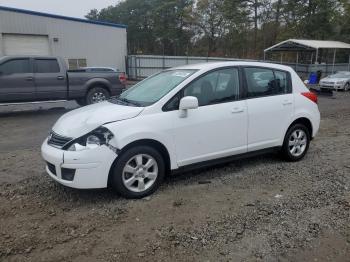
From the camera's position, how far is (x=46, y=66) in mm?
11336

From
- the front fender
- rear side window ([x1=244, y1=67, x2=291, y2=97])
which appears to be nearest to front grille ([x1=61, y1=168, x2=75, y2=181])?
the front fender

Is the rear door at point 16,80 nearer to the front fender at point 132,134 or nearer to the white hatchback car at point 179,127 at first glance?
the white hatchback car at point 179,127

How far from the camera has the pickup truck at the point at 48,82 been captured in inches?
420

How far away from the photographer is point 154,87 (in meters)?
5.10

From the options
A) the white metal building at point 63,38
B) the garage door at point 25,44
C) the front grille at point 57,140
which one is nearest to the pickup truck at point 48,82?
the front grille at point 57,140

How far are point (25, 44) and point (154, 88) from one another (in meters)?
20.3

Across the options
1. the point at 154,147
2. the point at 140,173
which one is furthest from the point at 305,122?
the point at 140,173

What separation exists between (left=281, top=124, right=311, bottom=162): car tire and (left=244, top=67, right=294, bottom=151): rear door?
17cm

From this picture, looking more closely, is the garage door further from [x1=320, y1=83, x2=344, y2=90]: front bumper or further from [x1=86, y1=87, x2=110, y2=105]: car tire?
[x1=320, y1=83, x2=344, y2=90]: front bumper

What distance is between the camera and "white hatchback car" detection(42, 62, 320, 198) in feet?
13.5

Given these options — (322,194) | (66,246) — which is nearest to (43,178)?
(66,246)

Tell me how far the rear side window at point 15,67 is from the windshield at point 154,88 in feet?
22.4

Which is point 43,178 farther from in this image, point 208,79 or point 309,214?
point 309,214

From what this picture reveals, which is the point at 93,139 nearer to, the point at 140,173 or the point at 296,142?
the point at 140,173
